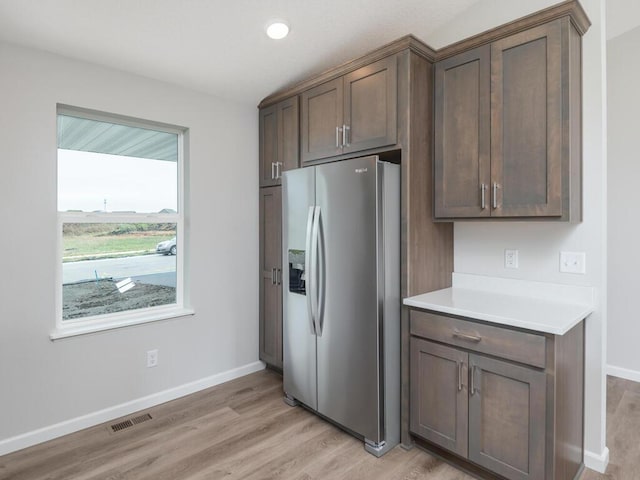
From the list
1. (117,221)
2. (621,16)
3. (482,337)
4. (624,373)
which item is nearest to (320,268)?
(482,337)

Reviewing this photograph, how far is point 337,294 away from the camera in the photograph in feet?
7.75

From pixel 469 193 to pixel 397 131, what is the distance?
0.56m

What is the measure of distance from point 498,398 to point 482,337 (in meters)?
0.29

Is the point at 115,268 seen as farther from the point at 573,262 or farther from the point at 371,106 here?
the point at 573,262

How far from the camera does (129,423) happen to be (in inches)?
100

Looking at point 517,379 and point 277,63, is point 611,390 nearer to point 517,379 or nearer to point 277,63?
point 517,379

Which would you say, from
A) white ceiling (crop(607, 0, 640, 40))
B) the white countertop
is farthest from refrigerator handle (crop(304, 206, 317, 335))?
white ceiling (crop(607, 0, 640, 40))

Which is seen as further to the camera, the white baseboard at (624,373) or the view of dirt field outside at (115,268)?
Answer: the white baseboard at (624,373)

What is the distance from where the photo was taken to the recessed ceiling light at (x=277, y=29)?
95.0 inches

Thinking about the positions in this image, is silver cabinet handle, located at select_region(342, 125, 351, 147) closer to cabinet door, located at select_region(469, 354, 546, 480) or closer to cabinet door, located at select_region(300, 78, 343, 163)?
cabinet door, located at select_region(300, 78, 343, 163)

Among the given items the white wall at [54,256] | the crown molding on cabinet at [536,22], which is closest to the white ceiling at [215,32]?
the white wall at [54,256]

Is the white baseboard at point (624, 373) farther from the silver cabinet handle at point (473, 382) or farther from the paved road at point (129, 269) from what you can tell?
the paved road at point (129, 269)

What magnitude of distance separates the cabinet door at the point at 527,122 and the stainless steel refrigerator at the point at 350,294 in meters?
0.58

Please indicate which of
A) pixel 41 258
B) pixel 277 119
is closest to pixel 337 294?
pixel 277 119
